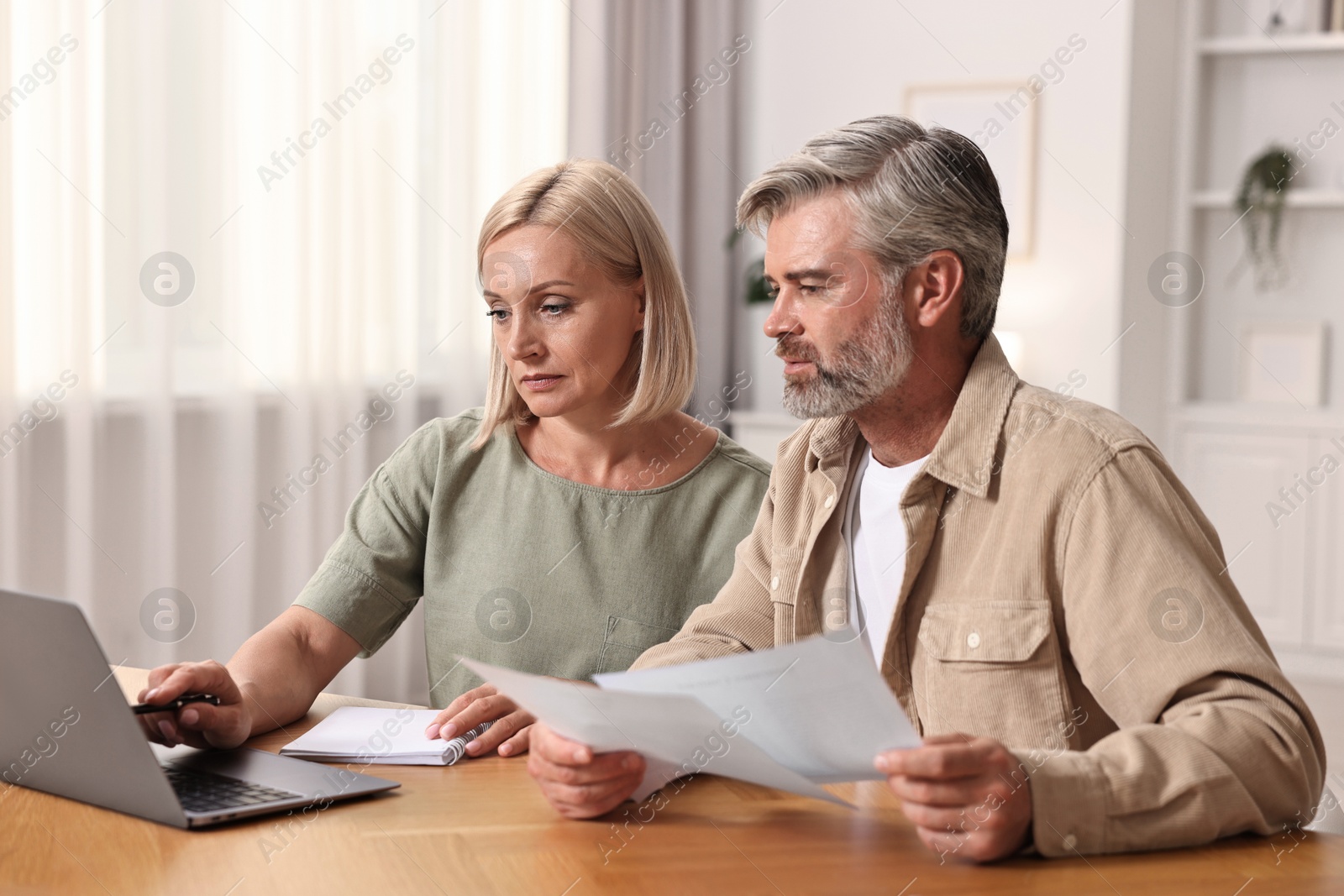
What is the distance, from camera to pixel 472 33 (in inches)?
149

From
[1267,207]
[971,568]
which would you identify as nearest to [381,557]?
[971,568]

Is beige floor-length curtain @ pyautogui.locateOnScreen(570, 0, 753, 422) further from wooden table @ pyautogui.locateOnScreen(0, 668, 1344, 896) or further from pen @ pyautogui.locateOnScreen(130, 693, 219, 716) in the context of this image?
wooden table @ pyautogui.locateOnScreen(0, 668, 1344, 896)

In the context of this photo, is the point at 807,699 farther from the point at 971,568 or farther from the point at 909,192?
the point at 909,192

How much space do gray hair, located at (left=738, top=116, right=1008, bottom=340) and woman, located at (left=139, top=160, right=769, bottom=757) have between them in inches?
14.7

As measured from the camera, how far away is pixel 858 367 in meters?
1.45

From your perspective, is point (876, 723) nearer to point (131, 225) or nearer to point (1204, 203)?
point (131, 225)

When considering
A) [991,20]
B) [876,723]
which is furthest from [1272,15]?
[876,723]

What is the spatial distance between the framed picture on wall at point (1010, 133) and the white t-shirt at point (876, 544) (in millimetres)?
3260

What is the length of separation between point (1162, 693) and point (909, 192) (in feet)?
1.99

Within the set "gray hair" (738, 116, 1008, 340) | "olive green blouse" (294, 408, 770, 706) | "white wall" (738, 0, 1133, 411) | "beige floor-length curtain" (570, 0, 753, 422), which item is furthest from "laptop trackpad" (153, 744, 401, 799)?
"white wall" (738, 0, 1133, 411)

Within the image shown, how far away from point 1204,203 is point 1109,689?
155 inches

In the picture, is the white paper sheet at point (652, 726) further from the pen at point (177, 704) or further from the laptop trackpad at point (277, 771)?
the pen at point (177, 704)

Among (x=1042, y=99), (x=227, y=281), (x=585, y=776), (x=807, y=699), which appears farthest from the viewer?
(x=1042, y=99)

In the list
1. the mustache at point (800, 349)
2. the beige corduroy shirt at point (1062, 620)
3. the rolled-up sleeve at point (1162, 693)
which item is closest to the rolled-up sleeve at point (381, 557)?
the beige corduroy shirt at point (1062, 620)
